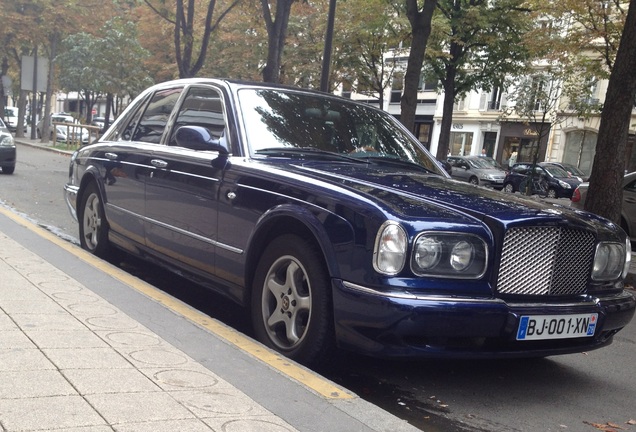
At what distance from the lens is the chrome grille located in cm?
382

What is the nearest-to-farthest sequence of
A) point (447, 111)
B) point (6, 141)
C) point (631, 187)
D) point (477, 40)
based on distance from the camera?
point (631, 187)
point (6, 141)
point (477, 40)
point (447, 111)

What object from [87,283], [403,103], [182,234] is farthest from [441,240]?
[403,103]

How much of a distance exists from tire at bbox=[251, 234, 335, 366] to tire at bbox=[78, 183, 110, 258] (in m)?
2.67

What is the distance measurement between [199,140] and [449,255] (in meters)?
1.99

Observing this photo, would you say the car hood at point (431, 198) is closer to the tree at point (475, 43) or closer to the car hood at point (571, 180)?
the tree at point (475, 43)

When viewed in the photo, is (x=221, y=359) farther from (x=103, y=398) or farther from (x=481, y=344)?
(x=481, y=344)

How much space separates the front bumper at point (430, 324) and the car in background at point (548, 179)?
92.5ft

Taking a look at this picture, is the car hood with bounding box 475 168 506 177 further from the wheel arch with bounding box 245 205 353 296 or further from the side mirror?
the wheel arch with bounding box 245 205 353 296

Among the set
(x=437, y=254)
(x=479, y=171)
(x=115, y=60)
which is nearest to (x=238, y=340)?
(x=437, y=254)

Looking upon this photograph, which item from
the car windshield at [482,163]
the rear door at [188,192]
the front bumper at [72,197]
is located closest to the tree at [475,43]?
the car windshield at [482,163]

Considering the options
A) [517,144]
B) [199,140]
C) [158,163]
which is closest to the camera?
[199,140]

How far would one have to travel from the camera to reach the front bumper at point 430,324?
3557 mm

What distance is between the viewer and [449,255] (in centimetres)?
370

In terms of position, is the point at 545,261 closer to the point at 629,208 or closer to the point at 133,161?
the point at 133,161
